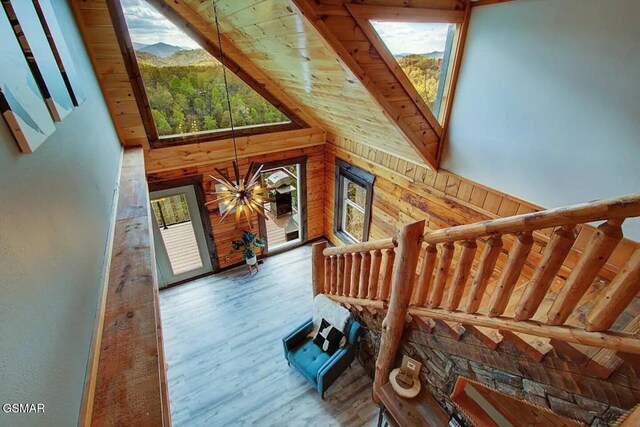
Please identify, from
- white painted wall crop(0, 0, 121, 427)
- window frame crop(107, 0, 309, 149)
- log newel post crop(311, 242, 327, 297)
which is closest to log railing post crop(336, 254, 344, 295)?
log newel post crop(311, 242, 327, 297)

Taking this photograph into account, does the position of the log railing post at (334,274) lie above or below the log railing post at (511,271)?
below

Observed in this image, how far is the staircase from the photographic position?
105cm

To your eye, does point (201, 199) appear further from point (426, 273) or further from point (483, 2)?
point (483, 2)

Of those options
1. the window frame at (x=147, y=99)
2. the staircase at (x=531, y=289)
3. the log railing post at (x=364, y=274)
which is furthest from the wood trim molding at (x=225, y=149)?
the log railing post at (x=364, y=274)

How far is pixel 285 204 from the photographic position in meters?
4.74

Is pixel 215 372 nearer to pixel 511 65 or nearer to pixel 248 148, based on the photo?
pixel 248 148

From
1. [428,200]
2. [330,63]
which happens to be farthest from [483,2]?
[428,200]

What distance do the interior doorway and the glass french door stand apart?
113 cm

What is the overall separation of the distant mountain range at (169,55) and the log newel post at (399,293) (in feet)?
10.8

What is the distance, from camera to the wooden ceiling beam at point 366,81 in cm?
184

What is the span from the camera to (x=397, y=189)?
397 cm

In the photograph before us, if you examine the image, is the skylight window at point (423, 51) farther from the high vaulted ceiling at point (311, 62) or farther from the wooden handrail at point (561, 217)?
the wooden handrail at point (561, 217)

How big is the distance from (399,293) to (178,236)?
183 inches

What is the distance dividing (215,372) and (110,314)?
108 inches
